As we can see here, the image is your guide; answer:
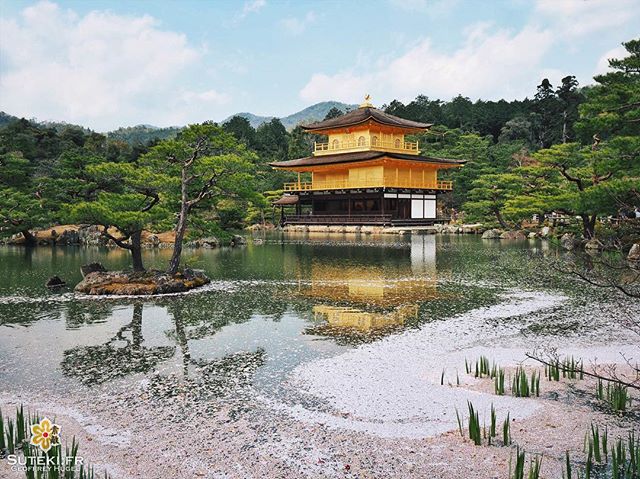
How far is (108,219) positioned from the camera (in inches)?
514

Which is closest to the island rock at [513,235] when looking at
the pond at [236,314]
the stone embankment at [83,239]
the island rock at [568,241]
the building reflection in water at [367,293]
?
A: the island rock at [568,241]

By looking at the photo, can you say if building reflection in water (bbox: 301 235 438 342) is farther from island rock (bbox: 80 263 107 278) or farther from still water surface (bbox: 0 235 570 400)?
island rock (bbox: 80 263 107 278)

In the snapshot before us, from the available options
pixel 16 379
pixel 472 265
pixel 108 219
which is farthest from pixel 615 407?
pixel 472 265

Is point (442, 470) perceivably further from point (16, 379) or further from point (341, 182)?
point (341, 182)

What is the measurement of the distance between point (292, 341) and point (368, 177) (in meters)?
30.8

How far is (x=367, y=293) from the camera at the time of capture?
12.8 metres

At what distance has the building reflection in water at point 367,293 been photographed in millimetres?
9461

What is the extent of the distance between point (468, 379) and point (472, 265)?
1194 centimetres

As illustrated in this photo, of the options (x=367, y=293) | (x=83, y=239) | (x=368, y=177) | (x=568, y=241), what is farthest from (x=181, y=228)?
(x=368, y=177)

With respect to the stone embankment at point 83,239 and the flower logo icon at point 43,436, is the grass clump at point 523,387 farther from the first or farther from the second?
the stone embankment at point 83,239

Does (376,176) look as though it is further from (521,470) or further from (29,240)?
(521,470)

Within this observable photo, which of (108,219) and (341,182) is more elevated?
(341,182)

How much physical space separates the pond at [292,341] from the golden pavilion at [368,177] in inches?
850

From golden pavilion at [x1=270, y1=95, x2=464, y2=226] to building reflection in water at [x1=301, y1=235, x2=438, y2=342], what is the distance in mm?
17460
